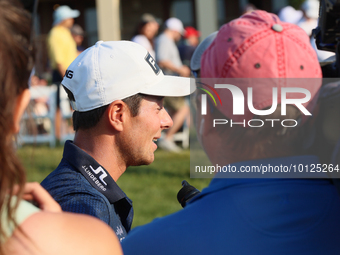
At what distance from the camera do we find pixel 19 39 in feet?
3.06

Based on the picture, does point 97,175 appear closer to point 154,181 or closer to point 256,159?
point 256,159

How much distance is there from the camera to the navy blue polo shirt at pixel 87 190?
1678 mm

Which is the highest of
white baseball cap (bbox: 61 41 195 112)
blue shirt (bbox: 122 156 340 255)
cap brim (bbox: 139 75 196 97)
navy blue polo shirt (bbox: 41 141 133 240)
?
white baseball cap (bbox: 61 41 195 112)

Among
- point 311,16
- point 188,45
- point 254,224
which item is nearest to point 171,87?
point 254,224

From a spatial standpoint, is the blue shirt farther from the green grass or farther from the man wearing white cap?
the green grass

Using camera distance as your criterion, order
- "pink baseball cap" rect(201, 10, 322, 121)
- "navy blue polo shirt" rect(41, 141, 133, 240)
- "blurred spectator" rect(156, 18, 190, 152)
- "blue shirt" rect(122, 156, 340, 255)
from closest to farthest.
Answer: "blue shirt" rect(122, 156, 340, 255) < "pink baseball cap" rect(201, 10, 322, 121) < "navy blue polo shirt" rect(41, 141, 133, 240) < "blurred spectator" rect(156, 18, 190, 152)

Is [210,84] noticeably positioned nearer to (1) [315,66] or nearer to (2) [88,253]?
(1) [315,66]

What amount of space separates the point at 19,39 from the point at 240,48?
705 millimetres

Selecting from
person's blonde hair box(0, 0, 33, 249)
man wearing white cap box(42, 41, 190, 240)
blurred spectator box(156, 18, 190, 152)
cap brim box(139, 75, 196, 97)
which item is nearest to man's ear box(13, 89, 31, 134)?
person's blonde hair box(0, 0, 33, 249)

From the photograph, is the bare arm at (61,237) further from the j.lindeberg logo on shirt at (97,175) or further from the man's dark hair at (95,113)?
the man's dark hair at (95,113)

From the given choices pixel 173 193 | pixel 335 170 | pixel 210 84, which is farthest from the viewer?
pixel 173 193

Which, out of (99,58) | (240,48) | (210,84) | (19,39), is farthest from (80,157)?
(19,39)

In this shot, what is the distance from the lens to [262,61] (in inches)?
53.1

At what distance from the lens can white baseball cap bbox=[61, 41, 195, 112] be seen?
1854 mm
